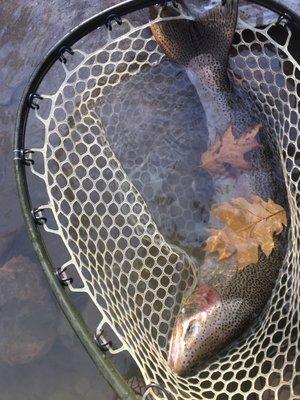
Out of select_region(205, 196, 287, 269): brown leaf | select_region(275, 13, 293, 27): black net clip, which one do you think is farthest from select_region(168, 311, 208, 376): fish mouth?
select_region(275, 13, 293, 27): black net clip

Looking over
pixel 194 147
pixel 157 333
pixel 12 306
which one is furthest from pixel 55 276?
pixel 194 147

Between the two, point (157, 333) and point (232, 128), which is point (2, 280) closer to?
point (157, 333)

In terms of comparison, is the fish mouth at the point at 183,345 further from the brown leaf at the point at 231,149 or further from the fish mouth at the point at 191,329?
the brown leaf at the point at 231,149

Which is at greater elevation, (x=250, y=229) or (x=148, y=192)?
(x=148, y=192)

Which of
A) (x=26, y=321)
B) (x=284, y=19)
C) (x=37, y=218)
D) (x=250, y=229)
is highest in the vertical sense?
(x=284, y=19)

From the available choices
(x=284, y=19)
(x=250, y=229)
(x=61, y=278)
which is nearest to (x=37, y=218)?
(x=61, y=278)

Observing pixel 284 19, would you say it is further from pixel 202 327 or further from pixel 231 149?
pixel 202 327

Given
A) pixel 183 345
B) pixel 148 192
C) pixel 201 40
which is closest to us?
pixel 183 345
